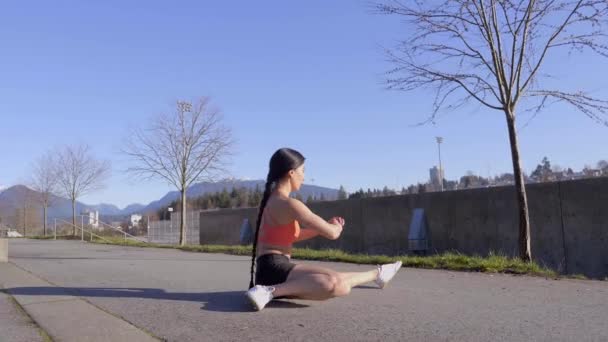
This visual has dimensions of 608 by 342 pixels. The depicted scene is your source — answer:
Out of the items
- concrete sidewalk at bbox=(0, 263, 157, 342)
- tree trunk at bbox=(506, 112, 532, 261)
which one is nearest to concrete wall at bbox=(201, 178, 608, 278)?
tree trunk at bbox=(506, 112, 532, 261)

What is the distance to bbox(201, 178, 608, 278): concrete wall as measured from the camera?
33.7 ft

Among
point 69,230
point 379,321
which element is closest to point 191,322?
point 379,321

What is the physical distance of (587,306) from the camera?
4.55m

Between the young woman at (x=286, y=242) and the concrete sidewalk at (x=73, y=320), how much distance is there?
3.25 ft

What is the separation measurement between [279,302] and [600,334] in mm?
2480

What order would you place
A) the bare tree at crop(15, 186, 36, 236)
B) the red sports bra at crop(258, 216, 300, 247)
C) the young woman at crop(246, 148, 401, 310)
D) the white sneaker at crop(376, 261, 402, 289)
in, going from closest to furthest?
the young woman at crop(246, 148, 401, 310) → the red sports bra at crop(258, 216, 300, 247) → the white sneaker at crop(376, 261, 402, 289) → the bare tree at crop(15, 186, 36, 236)

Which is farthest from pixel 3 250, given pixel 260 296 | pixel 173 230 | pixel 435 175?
pixel 435 175

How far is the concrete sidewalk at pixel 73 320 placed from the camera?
376cm

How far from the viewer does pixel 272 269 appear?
4.51m

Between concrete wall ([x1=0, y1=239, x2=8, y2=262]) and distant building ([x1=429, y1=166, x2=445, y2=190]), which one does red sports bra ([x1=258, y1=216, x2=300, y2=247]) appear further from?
distant building ([x1=429, y1=166, x2=445, y2=190])

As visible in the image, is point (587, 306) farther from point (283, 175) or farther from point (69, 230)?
point (69, 230)

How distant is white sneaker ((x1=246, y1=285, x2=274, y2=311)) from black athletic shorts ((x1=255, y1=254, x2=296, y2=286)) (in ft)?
0.46

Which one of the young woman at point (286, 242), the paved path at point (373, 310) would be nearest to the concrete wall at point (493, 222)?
the paved path at point (373, 310)

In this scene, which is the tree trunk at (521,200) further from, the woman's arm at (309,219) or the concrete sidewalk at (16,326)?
the concrete sidewalk at (16,326)
